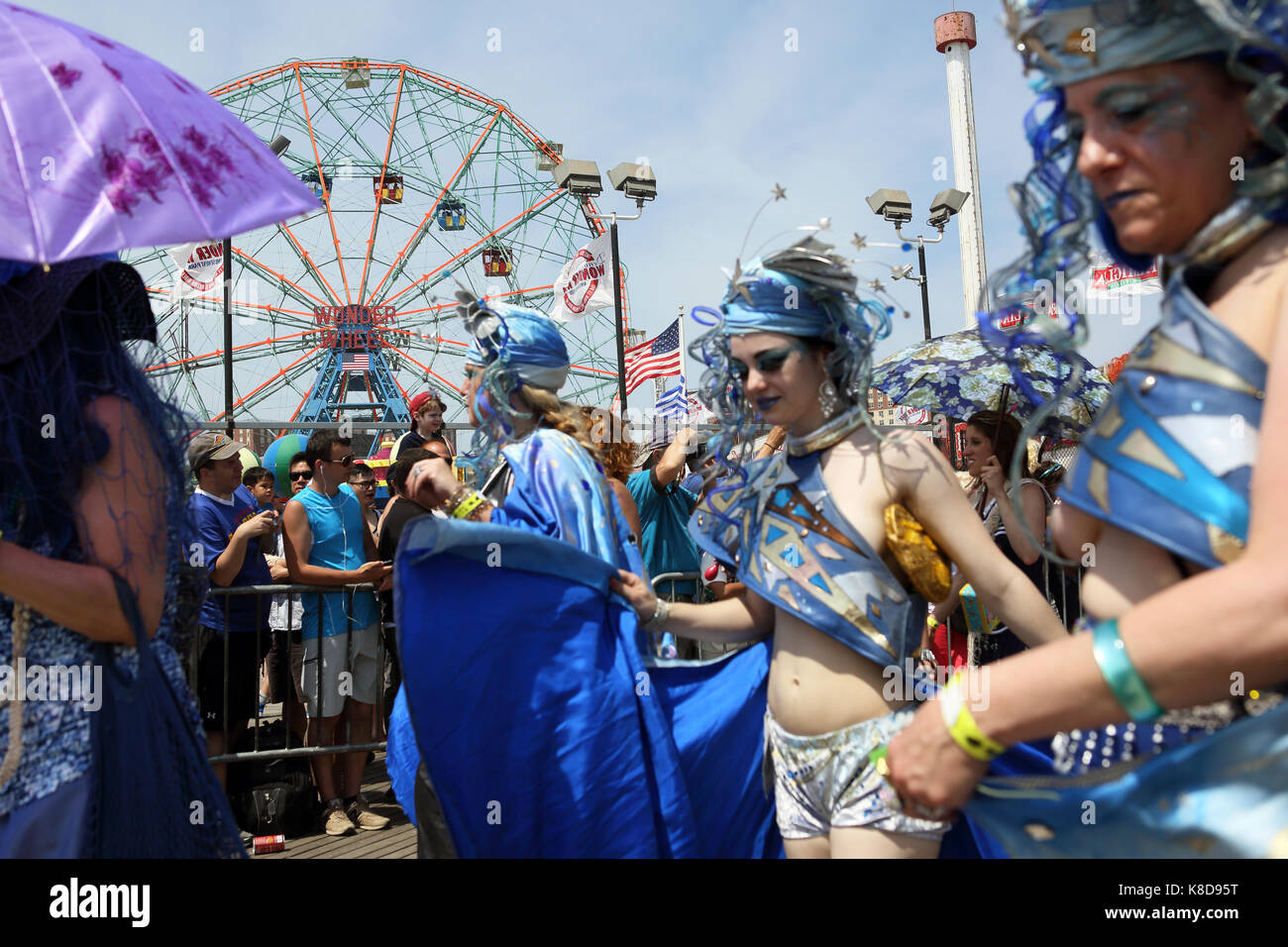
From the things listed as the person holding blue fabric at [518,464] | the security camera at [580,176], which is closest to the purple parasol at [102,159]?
the person holding blue fabric at [518,464]

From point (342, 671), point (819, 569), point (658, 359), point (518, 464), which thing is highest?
point (658, 359)

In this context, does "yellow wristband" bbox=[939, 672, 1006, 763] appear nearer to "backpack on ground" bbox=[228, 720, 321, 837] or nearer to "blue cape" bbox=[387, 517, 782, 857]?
"blue cape" bbox=[387, 517, 782, 857]

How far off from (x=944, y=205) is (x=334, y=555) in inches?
495

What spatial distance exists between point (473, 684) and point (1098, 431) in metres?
1.55

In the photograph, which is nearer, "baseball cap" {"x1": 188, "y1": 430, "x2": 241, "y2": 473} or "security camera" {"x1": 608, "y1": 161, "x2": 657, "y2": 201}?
"baseball cap" {"x1": 188, "y1": 430, "x2": 241, "y2": 473}

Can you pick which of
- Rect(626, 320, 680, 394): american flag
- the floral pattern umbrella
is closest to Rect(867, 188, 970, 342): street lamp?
Rect(626, 320, 680, 394): american flag

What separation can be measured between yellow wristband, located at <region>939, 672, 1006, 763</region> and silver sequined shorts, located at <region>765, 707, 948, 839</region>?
768mm

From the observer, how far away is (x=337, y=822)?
15.0ft

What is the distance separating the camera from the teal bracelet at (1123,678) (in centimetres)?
93

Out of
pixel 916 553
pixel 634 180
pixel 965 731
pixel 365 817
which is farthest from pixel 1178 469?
pixel 634 180

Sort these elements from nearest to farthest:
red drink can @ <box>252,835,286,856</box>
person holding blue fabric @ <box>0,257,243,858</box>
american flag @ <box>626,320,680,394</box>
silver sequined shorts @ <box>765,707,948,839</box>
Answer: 1. person holding blue fabric @ <box>0,257,243,858</box>
2. silver sequined shorts @ <box>765,707,948,839</box>
3. red drink can @ <box>252,835,286,856</box>
4. american flag @ <box>626,320,680,394</box>

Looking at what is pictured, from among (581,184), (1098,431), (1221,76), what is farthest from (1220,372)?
(581,184)

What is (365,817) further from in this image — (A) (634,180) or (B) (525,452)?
(A) (634,180)

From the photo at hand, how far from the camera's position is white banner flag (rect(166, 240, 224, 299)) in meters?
12.9
